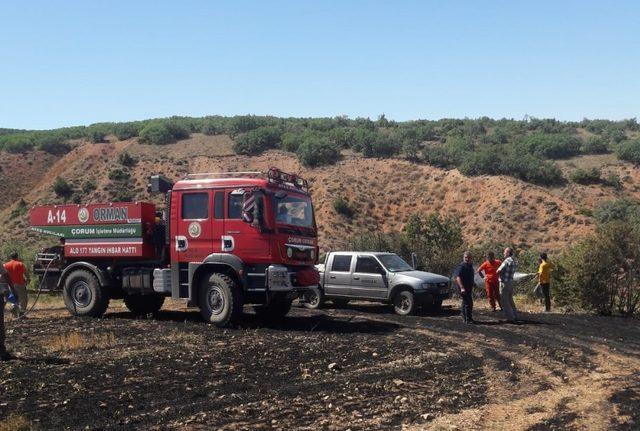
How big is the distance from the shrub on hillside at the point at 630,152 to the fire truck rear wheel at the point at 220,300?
48.1 m

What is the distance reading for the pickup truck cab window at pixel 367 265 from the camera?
691 inches

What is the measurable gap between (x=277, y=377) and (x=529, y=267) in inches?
660

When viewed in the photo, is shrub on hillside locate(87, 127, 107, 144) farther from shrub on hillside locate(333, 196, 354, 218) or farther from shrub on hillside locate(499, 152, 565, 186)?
shrub on hillside locate(499, 152, 565, 186)

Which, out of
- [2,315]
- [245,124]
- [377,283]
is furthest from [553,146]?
[2,315]

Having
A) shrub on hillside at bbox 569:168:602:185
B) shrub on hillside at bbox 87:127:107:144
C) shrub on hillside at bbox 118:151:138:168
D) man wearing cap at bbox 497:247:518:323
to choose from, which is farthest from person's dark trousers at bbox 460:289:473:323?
shrub on hillside at bbox 87:127:107:144

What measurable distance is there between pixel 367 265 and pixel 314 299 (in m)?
1.95

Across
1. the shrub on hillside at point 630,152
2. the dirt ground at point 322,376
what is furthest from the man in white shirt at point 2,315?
the shrub on hillside at point 630,152

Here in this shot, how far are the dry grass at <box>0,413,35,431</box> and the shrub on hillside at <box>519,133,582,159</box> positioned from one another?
5450 cm

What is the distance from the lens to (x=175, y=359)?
10.4m

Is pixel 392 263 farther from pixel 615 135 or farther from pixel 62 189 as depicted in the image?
pixel 615 135

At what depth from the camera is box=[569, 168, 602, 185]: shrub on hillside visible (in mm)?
50469

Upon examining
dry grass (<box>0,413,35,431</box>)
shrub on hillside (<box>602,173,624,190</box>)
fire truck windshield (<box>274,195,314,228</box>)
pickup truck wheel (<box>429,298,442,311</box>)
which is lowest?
dry grass (<box>0,413,35,431</box>)

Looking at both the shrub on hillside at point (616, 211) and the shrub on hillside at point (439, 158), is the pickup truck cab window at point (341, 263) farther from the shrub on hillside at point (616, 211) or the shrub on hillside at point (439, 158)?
the shrub on hillside at point (439, 158)

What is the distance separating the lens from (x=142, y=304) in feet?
56.3
